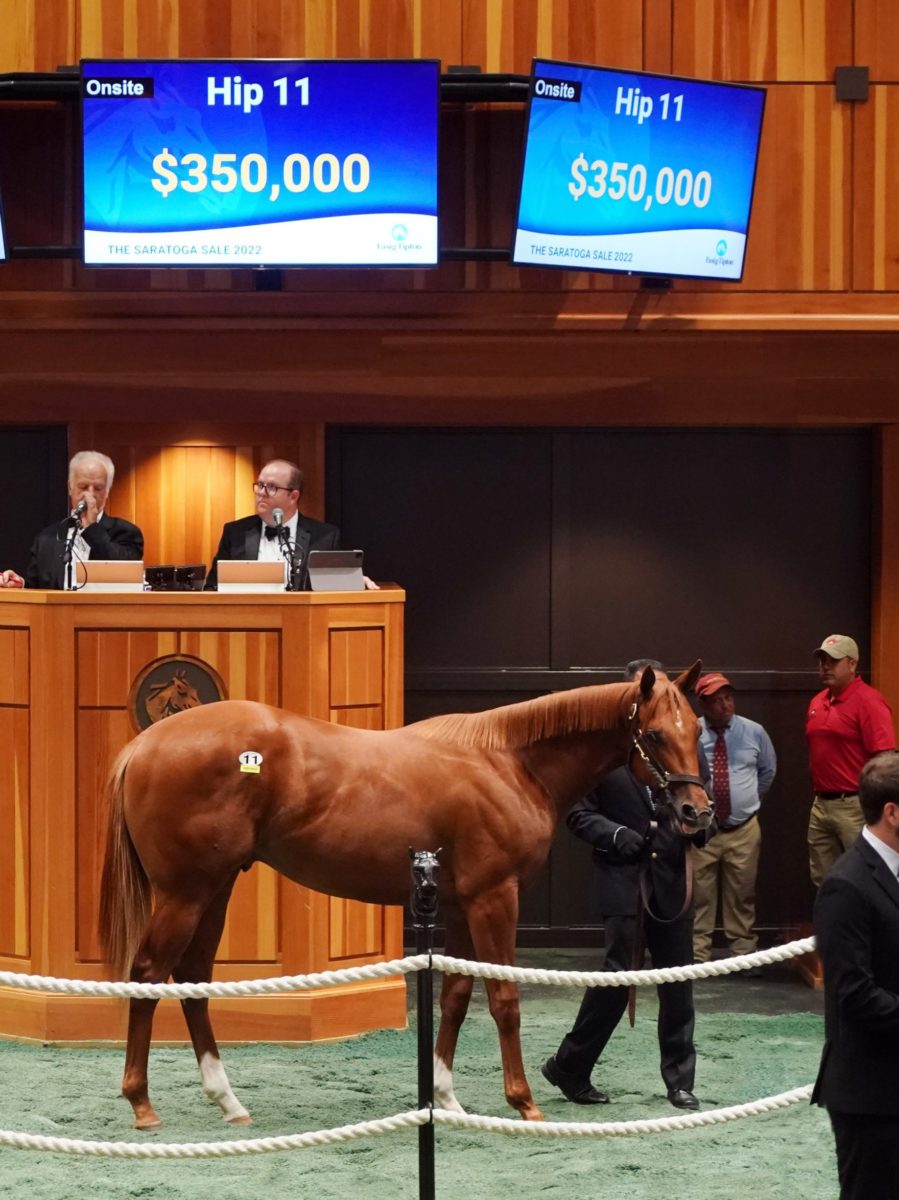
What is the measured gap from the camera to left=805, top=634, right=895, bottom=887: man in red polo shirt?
→ 882 centimetres

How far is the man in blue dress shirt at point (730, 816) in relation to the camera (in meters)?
9.21

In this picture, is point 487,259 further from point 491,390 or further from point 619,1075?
point 619,1075

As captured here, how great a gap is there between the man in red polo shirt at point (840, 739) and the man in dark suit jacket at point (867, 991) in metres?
4.89

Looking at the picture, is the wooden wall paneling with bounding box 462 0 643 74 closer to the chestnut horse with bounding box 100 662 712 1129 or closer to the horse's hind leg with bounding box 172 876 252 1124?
the chestnut horse with bounding box 100 662 712 1129

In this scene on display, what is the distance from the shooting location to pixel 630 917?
680 cm

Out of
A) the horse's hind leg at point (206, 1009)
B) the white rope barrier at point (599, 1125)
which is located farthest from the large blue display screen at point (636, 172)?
the white rope barrier at point (599, 1125)

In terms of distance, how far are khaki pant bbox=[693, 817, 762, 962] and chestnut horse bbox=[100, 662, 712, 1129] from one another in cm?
287

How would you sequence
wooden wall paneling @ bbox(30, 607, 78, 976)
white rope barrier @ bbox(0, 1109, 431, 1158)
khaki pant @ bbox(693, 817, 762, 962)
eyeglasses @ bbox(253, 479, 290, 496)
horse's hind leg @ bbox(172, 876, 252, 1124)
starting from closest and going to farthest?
white rope barrier @ bbox(0, 1109, 431, 1158) → horse's hind leg @ bbox(172, 876, 252, 1124) → wooden wall paneling @ bbox(30, 607, 78, 976) → eyeglasses @ bbox(253, 479, 290, 496) → khaki pant @ bbox(693, 817, 762, 962)

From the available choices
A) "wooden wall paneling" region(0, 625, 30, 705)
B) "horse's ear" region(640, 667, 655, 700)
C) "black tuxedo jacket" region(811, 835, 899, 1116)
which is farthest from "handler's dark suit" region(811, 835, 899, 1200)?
"wooden wall paneling" region(0, 625, 30, 705)

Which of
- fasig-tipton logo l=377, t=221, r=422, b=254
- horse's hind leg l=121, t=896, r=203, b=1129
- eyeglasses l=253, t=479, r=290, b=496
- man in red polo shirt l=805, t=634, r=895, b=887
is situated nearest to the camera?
horse's hind leg l=121, t=896, r=203, b=1129

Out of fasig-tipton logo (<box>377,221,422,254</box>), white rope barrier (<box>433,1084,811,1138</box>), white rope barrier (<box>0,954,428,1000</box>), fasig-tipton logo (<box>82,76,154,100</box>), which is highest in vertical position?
Result: fasig-tipton logo (<box>82,76,154,100</box>)

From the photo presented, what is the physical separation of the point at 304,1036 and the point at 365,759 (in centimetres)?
169

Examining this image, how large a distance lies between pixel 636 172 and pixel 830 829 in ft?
11.5

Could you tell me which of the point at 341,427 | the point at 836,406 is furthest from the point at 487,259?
the point at 836,406
